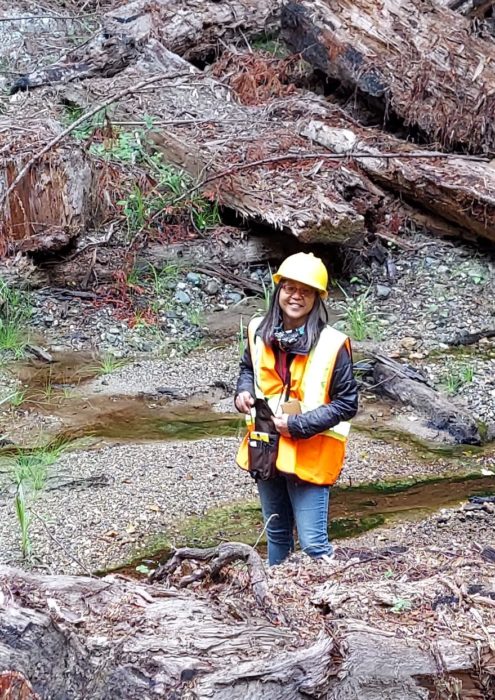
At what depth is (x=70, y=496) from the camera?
17.1 ft

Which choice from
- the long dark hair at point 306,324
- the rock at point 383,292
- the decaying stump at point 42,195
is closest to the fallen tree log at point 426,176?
the rock at point 383,292

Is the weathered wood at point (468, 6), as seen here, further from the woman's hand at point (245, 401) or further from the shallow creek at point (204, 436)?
the woman's hand at point (245, 401)

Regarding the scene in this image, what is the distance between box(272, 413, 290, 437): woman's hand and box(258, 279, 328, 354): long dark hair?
0.27 m

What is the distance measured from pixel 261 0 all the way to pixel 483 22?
261 cm

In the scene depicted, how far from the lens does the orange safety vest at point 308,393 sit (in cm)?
383

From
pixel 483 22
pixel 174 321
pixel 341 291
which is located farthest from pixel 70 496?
pixel 483 22

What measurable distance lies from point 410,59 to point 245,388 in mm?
5813

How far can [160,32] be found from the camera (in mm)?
10367

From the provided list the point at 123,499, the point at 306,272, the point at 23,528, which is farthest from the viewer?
the point at 123,499

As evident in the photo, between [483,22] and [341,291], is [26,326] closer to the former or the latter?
[341,291]

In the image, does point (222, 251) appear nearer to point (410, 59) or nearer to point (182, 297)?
point (182, 297)

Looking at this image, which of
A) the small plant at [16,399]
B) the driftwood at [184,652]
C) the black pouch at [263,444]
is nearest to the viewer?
the driftwood at [184,652]

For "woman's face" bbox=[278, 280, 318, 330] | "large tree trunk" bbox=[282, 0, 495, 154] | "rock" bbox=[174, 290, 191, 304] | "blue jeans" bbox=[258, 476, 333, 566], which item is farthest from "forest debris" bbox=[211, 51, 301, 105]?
"blue jeans" bbox=[258, 476, 333, 566]

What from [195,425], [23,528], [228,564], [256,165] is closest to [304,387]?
[228,564]
